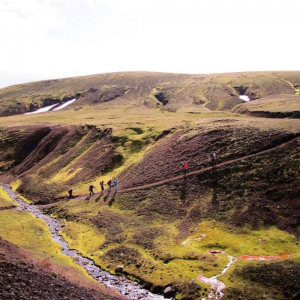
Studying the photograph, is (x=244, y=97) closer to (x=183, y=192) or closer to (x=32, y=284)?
(x=183, y=192)

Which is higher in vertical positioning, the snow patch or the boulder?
the snow patch

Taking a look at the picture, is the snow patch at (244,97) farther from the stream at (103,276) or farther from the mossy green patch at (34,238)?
the mossy green patch at (34,238)

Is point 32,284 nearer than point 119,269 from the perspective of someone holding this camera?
Yes

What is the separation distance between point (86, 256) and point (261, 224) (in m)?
28.9

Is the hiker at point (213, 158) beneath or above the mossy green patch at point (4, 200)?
above

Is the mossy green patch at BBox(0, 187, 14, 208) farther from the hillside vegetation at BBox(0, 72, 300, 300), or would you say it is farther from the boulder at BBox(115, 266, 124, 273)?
the boulder at BBox(115, 266, 124, 273)

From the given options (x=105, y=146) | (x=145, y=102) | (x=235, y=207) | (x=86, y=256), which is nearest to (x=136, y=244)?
(x=86, y=256)

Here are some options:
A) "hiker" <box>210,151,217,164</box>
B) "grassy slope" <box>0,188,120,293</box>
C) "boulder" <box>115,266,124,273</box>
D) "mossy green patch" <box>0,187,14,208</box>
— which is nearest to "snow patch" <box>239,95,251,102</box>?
"hiker" <box>210,151,217,164</box>

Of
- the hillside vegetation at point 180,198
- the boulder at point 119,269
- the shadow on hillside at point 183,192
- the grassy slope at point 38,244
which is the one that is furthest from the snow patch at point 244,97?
the boulder at point 119,269

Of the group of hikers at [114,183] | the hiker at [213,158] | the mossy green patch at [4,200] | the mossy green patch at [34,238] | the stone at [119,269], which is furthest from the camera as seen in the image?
the mossy green patch at [4,200]

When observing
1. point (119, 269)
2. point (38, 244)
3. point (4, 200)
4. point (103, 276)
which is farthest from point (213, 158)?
point (4, 200)

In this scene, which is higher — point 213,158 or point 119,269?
point 213,158

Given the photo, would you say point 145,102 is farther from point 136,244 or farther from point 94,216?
point 136,244

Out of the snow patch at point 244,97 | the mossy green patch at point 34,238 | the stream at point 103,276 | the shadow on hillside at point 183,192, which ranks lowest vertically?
the stream at point 103,276
